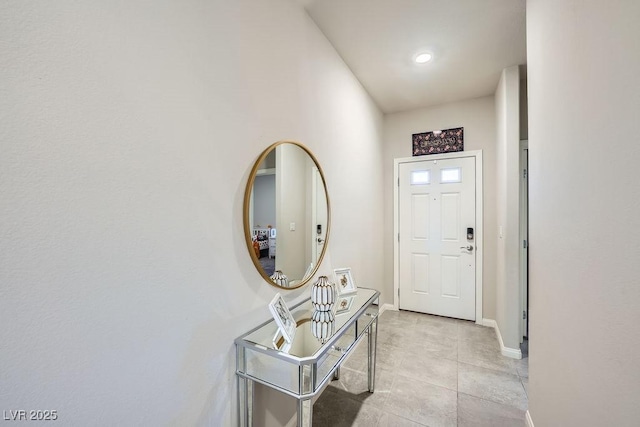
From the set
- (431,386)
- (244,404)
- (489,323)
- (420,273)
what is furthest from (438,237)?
(244,404)

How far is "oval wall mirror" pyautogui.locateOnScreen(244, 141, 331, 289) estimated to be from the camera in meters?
1.33

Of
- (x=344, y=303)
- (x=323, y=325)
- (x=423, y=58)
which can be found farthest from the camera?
(x=423, y=58)

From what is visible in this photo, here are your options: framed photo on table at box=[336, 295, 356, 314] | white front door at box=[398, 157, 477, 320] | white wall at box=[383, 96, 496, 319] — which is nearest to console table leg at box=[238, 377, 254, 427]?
framed photo on table at box=[336, 295, 356, 314]

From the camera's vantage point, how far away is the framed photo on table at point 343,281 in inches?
77.0

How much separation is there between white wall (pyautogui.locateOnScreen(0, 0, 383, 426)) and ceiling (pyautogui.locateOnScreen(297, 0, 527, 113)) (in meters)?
0.78

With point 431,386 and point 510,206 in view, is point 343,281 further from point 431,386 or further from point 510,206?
point 510,206

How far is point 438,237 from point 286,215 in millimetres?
2509

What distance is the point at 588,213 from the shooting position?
85 cm

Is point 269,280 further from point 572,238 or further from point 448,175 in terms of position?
point 448,175

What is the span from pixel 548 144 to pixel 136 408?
1.98 m

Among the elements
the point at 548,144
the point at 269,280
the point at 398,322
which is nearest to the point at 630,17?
the point at 548,144

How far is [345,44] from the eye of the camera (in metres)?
2.16

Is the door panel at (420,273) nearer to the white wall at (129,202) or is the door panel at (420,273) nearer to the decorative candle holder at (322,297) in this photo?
the decorative candle holder at (322,297)

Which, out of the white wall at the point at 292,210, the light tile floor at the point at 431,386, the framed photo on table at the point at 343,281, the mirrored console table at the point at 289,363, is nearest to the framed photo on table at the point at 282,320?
the mirrored console table at the point at 289,363
